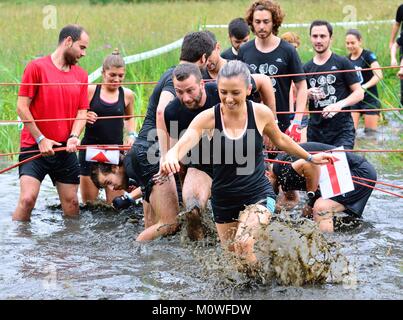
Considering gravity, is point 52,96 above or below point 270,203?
above

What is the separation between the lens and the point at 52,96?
313 inches

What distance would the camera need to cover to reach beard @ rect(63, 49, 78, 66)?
789cm

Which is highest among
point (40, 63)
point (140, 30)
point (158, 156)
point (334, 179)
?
point (140, 30)

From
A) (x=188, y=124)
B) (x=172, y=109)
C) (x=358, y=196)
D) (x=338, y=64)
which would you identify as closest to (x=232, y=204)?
(x=188, y=124)

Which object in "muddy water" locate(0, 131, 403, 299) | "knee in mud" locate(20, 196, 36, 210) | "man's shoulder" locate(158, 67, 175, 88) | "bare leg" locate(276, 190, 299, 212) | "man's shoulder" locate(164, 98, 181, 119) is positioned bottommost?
"muddy water" locate(0, 131, 403, 299)

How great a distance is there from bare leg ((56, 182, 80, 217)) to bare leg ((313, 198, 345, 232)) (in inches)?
93.1

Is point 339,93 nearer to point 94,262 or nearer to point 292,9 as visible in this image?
point 94,262

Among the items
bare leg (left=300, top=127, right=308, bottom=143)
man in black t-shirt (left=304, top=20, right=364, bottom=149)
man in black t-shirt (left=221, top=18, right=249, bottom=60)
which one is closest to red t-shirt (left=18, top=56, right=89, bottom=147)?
man in black t-shirt (left=221, top=18, right=249, bottom=60)

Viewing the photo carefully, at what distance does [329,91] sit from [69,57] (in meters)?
2.87

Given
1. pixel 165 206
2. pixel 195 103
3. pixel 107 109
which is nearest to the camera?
pixel 195 103

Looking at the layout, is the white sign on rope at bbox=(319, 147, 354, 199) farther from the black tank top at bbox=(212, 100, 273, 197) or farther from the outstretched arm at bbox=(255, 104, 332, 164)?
the black tank top at bbox=(212, 100, 273, 197)

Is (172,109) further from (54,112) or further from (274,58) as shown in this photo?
(274,58)

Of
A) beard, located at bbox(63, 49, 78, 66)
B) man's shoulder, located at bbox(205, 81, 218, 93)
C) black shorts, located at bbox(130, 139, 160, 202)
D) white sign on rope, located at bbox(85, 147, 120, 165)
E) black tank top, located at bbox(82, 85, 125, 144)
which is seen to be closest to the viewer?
man's shoulder, located at bbox(205, 81, 218, 93)

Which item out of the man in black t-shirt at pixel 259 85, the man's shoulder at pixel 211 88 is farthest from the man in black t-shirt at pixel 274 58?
the man's shoulder at pixel 211 88
